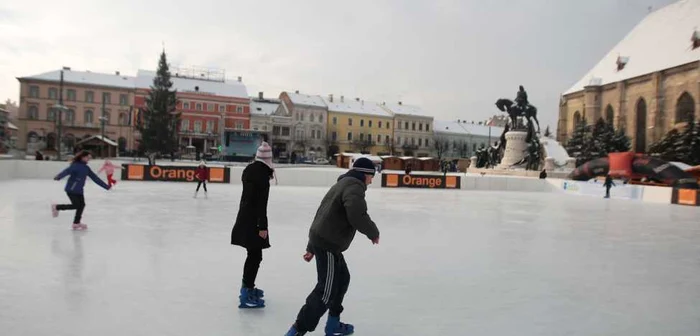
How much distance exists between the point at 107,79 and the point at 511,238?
222ft

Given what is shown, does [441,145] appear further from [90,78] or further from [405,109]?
[90,78]

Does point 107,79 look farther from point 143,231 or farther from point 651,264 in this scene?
point 651,264

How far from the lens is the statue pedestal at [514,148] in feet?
138

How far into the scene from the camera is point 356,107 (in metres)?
79.4

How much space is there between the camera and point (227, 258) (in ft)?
22.7

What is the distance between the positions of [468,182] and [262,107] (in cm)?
4926

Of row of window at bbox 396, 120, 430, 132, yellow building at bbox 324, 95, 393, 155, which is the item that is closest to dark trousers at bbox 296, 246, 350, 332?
yellow building at bbox 324, 95, 393, 155

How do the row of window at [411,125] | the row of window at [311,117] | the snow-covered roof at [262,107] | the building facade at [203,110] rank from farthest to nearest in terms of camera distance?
the row of window at [411,125]
the row of window at [311,117]
the snow-covered roof at [262,107]
the building facade at [203,110]

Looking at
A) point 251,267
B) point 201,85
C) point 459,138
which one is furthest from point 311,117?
point 251,267

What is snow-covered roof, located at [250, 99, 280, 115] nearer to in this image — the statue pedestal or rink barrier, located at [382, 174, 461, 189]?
the statue pedestal

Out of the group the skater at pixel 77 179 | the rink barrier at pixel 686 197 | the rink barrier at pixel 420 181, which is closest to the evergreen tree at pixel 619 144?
the rink barrier at pixel 420 181

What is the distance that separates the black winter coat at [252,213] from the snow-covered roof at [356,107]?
7216 cm

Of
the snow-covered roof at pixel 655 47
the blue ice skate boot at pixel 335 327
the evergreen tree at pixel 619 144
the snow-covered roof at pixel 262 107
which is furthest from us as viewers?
the snow-covered roof at pixel 262 107

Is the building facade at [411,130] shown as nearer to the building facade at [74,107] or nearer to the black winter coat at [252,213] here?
the building facade at [74,107]
